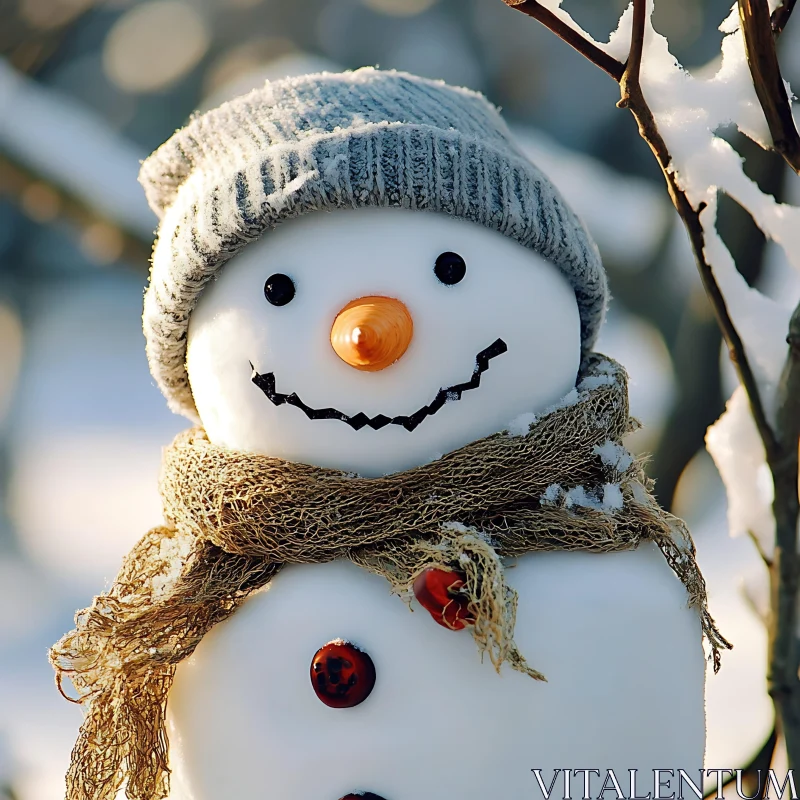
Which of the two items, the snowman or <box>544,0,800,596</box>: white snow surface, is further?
the snowman

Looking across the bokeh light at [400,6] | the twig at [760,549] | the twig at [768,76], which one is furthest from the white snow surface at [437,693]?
the bokeh light at [400,6]

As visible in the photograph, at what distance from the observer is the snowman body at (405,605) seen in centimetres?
77

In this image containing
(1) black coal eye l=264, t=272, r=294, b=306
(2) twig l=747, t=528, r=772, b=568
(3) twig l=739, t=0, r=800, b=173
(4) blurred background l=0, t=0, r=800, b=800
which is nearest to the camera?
(3) twig l=739, t=0, r=800, b=173

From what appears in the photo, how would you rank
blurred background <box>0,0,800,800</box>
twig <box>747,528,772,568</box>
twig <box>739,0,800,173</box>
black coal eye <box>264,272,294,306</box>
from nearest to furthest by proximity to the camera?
twig <box>739,0,800,173</box> → twig <box>747,528,772,568</box> → black coal eye <box>264,272,294,306</box> → blurred background <box>0,0,800,800</box>

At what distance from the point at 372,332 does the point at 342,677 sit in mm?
277

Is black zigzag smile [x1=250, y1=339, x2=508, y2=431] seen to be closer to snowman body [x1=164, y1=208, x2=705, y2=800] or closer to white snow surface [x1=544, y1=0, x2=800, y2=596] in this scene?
snowman body [x1=164, y1=208, x2=705, y2=800]

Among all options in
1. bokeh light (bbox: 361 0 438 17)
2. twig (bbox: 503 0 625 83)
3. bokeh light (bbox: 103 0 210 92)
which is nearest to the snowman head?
twig (bbox: 503 0 625 83)

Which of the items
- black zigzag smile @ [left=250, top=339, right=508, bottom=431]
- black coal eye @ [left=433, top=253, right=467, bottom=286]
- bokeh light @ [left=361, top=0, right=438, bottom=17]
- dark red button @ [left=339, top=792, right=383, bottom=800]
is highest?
bokeh light @ [left=361, top=0, right=438, bottom=17]

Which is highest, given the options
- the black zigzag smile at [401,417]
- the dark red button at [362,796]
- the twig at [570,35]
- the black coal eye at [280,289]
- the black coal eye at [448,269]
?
the twig at [570,35]

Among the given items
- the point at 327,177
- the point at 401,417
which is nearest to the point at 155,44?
the point at 327,177

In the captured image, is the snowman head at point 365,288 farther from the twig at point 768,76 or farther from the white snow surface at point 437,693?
the twig at point 768,76

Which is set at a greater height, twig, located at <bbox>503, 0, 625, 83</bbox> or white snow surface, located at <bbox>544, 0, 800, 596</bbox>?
twig, located at <bbox>503, 0, 625, 83</bbox>

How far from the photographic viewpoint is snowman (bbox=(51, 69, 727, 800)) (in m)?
0.77

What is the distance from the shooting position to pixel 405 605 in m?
0.80
